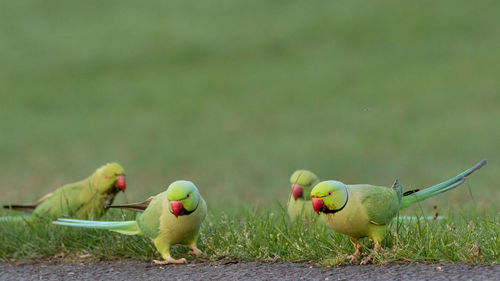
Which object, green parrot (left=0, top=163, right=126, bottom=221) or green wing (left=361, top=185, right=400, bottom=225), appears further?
green parrot (left=0, top=163, right=126, bottom=221)

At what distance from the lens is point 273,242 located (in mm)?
4531

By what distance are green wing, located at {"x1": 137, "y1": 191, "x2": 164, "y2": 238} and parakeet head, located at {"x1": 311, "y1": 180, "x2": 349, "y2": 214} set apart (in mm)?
998

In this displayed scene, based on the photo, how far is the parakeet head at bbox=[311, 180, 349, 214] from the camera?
3979mm

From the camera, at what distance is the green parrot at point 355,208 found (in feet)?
13.1

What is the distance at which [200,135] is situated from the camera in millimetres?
14930

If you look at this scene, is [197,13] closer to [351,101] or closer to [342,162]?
[351,101]

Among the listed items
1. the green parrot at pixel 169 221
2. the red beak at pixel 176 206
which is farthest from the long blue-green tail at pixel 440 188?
the red beak at pixel 176 206

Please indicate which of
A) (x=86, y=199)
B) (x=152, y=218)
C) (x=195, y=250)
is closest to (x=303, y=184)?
(x=195, y=250)

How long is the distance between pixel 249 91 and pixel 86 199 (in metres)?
12.0

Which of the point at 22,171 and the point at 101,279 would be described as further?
the point at 22,171

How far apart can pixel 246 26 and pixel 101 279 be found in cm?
1582

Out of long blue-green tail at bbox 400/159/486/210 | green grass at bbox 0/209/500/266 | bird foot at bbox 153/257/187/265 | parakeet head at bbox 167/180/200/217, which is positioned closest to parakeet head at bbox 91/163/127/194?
green grass at bbox 0/209/500/266

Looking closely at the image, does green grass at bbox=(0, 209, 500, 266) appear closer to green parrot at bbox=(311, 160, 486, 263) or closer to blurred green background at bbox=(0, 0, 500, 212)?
green parrot at bbox=(311, 160, 486, 263)

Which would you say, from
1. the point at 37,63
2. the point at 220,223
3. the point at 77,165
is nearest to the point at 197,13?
the point at 37,63
